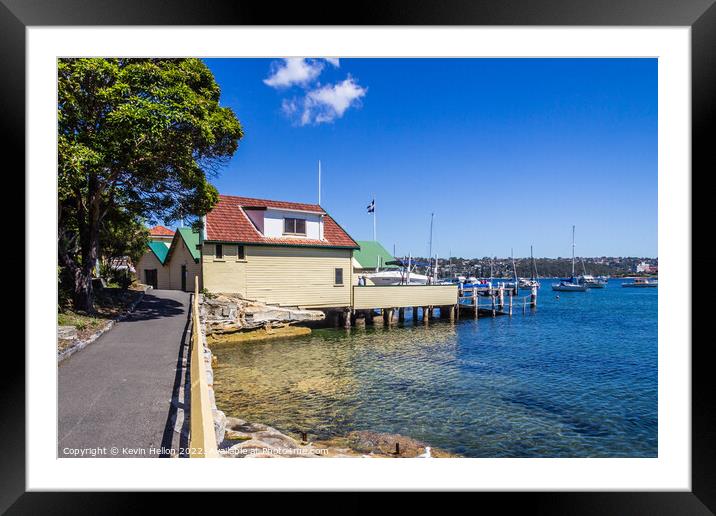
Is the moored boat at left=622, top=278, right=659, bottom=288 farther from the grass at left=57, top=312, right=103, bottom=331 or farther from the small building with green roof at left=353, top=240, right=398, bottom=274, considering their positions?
the grass at left=57, top=312, right=103, bottom=331

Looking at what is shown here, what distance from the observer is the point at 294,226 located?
17500 millimetres

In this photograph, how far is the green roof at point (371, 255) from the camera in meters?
35.9

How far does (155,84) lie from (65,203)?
4.61 m

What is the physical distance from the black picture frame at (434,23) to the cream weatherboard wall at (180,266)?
12.1m

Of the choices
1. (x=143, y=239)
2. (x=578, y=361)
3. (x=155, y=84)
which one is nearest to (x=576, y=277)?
(x=578, y=361)

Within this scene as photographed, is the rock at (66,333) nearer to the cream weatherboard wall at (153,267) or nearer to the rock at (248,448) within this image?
the rock at (248,448)

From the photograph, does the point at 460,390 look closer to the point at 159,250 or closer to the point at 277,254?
the point at 277,254

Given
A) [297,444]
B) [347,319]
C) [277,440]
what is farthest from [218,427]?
[347,319]

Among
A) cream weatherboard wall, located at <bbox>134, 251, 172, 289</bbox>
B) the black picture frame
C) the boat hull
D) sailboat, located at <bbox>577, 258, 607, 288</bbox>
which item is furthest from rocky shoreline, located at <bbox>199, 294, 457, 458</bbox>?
sailboat, located at <bbox>577, 258, 607, 288</bbox>

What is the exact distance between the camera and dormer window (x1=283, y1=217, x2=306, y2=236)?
17266mm

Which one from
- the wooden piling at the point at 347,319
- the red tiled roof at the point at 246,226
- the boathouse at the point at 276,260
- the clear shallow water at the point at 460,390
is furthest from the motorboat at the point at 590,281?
the red tiled roof at the point at 246,226

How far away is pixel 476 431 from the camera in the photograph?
661 centimetres
